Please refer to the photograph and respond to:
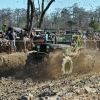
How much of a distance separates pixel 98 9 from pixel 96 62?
2590 inches

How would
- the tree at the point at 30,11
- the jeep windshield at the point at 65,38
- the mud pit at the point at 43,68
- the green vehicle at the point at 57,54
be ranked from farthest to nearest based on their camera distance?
the tree at the point at 30,11 < the jeep windshield at the point at 65,38 < the mud pit at the point at 43,68 < the green vehicle at the point at 57,54

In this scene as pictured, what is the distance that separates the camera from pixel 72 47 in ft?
45.4

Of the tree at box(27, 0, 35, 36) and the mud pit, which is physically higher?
the tree at box(27, 0, 35, 36)

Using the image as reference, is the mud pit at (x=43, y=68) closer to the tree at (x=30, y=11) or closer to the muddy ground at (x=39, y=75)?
the muddy ground at (x=39, y=75)

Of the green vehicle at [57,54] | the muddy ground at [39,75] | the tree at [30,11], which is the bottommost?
the muddy ground at [39,75]

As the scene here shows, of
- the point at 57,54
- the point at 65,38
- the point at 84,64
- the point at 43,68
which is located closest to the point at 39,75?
the point at 43,68

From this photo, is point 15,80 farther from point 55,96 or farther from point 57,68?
point 55,96

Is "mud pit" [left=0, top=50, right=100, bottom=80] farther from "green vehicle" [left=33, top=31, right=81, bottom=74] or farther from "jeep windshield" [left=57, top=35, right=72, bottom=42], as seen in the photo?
"jeep windshield" [left=57, top=35, right=72, bottom=42]

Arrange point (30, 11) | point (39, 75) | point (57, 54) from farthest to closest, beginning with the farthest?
1. point (30, 11)
2. point (57, 54)
3. point (39, 75)

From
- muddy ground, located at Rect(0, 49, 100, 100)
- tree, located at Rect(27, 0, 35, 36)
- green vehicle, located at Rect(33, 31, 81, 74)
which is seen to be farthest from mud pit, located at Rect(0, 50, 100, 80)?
tree, located at Rect(27, 0, 35, 36)

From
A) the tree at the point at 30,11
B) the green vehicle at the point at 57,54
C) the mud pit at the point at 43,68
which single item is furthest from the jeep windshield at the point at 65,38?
the tree at the point at 30,11

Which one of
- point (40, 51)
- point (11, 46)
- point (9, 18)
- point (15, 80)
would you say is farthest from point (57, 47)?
point (9, 18)

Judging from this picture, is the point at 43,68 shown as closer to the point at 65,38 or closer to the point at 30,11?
the point at 65,38

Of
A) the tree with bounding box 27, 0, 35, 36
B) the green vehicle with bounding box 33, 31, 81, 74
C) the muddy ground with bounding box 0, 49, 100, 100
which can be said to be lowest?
the muddy ground with bounding box 0, 49, 100, 100
